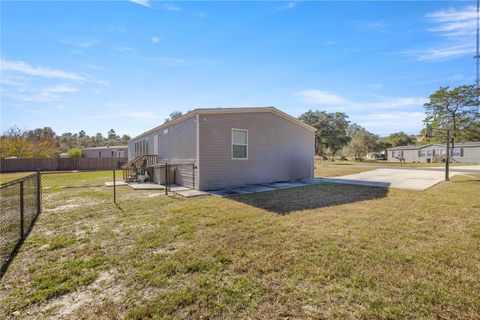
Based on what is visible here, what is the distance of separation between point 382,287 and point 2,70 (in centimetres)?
1392

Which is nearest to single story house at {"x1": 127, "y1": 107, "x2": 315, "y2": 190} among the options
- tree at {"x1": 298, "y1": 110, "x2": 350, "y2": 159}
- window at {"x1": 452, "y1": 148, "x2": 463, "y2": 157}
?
tree at {"x1": 298, "y1": 110, "x2": 350, "y2": 159}

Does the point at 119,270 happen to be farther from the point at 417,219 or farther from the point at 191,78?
the point at 191,78

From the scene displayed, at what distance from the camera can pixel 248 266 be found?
2596 mm

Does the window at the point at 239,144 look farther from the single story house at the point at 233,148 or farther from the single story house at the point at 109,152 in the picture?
the single story house at the point at 109,152

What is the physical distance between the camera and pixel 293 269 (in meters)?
2.51

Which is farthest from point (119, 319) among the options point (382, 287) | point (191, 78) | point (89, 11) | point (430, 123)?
point (430, 123)

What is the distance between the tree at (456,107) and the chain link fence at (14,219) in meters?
19.0

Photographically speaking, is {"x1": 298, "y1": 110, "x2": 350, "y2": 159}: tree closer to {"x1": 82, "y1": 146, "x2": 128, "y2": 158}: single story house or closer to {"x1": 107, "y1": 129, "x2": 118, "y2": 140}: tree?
{"x1": 82, "y1": 146, "x2": 128, "y2": 158}: single story house

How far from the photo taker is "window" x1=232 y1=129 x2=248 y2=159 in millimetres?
8781

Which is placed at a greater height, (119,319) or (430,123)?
(430,123)

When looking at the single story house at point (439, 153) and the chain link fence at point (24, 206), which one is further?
the single story house at point (439, 153)

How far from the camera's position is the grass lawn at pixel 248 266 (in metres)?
1.88

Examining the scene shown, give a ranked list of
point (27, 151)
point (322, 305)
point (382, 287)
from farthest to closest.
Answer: point (27, 151), point (382, 287), point (322, 305)

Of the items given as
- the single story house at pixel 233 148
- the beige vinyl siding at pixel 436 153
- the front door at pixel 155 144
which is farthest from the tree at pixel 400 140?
the front door at pixel 155 144
